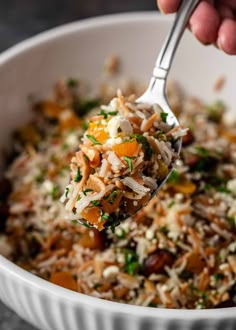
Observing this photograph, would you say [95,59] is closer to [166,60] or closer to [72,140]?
[72,140]

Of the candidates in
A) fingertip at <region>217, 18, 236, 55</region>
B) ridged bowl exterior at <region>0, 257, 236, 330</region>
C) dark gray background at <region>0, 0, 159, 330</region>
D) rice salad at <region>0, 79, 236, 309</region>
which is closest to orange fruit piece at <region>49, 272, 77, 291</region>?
rice salad at <region>0, 79, 236, 309</region>

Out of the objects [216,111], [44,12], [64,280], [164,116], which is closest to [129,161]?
[164,116]

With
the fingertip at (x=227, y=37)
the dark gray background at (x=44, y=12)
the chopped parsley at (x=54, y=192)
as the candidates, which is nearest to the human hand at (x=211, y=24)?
the fingertip at (x=227, y=37)

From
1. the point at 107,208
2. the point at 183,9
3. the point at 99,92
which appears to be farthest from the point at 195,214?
the point at 99,92

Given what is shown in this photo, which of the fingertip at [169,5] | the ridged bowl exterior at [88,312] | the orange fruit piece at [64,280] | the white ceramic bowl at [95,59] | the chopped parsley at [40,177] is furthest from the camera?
the white ceramic bowl at [95,59]

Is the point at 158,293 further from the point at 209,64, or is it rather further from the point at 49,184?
the point at 209,64

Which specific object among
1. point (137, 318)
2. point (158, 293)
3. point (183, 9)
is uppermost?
point (183, 9)

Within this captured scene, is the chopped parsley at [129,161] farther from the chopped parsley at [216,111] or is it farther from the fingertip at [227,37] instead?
the chopped parsley at [216,111]
